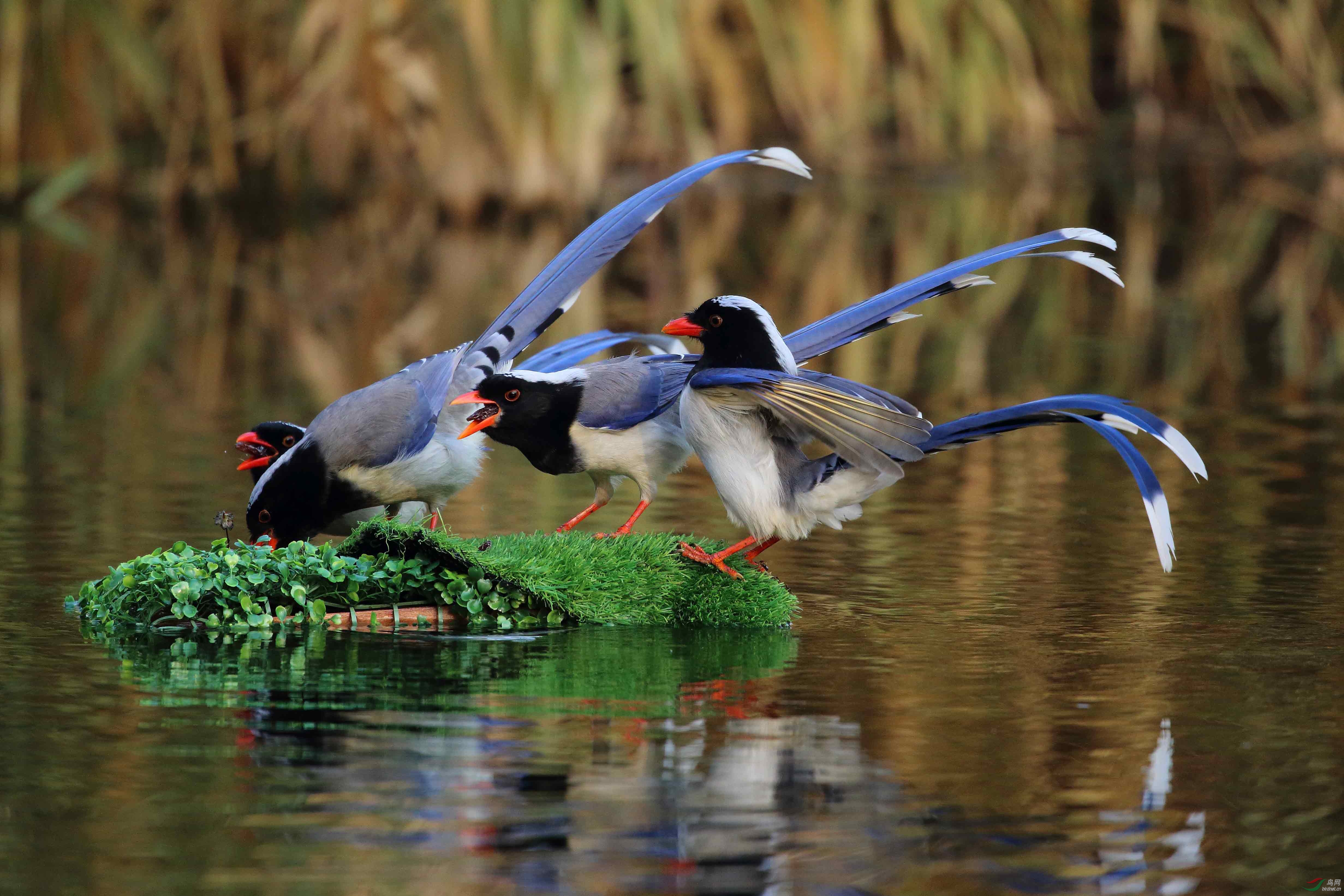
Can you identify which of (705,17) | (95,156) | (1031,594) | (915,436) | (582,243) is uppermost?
(705,17)

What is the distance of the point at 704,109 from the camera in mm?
20672

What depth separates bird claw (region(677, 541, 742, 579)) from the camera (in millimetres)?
5676

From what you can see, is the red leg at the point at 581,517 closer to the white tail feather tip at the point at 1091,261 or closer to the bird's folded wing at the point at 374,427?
the bird's folded wing at the point at 374,427

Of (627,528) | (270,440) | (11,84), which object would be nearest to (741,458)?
(627,528)

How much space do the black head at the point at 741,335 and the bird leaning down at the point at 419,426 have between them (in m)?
0.58

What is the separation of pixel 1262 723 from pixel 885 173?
60.0ft

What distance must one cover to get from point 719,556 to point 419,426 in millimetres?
1198

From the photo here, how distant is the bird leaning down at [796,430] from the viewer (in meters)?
5.30

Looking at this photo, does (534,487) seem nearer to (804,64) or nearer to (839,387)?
(839,387)

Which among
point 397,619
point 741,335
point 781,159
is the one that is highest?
point 781,159

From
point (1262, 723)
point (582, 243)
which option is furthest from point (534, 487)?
point (1262, 723)

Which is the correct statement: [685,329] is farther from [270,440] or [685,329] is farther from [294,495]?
[270,440]

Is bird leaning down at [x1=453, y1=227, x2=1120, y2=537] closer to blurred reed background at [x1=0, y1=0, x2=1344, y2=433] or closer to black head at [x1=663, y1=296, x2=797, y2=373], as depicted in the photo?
Result: black head at [x1=663, y1=296, x2=797, y2=373]

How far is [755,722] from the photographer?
4547 millimetres
